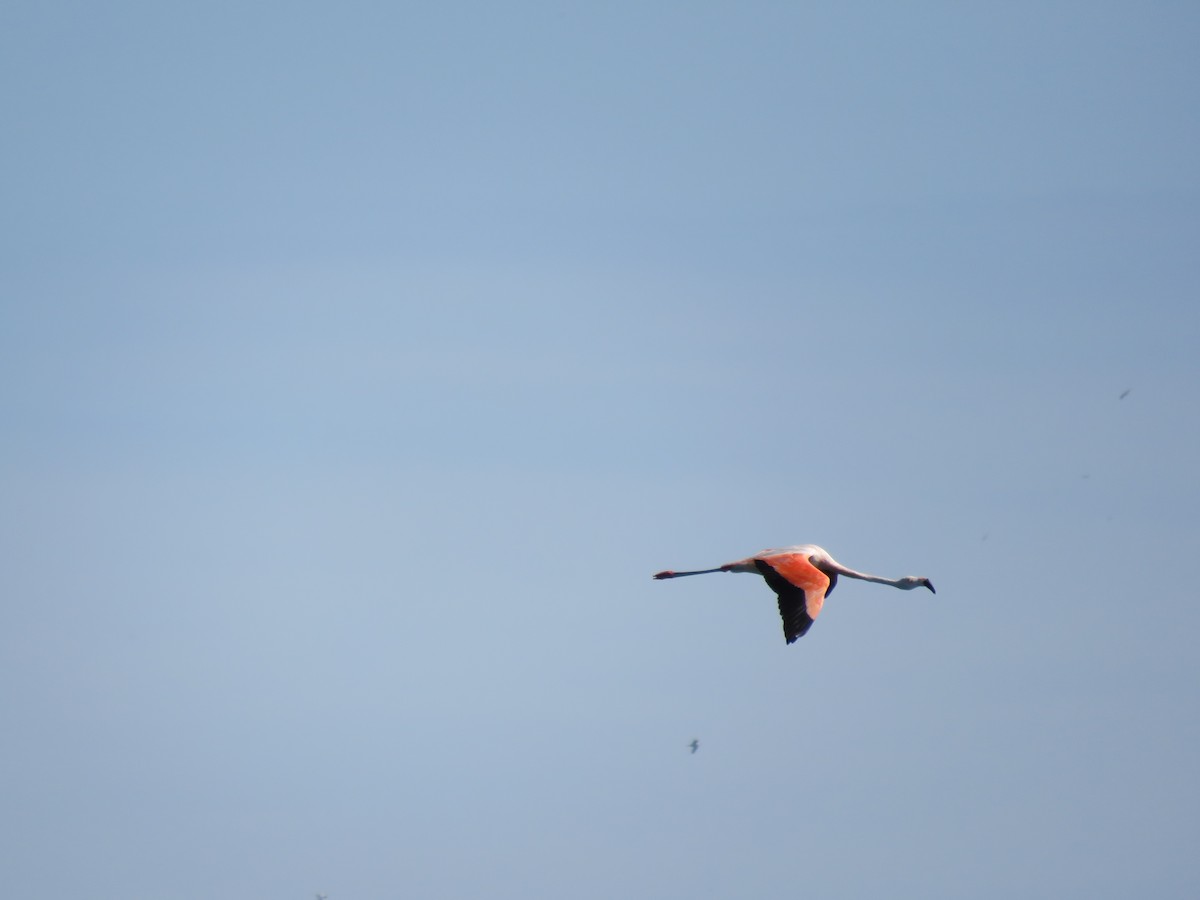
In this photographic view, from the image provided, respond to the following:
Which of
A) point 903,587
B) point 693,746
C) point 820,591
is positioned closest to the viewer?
point 820,591

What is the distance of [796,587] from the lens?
235 feet

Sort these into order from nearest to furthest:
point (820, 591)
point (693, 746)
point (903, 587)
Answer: point (820, 591) → point (903, 587) → point (693, 746)

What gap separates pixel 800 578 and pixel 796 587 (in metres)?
0.57

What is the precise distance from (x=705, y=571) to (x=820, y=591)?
30.0ft

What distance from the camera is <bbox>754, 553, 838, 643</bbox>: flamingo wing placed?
69688 mm

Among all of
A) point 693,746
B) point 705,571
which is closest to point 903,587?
point 705,571

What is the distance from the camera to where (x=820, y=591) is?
7138cm

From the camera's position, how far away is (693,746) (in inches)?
3440

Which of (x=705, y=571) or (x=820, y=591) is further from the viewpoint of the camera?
(x=705, y=571)

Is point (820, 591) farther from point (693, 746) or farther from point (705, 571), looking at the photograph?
point (693, 746)

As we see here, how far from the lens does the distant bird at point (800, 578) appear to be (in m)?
70.1

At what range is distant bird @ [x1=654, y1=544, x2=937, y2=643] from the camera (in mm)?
70062

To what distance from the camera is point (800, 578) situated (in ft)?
237

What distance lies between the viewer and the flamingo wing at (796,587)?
69.7 m
